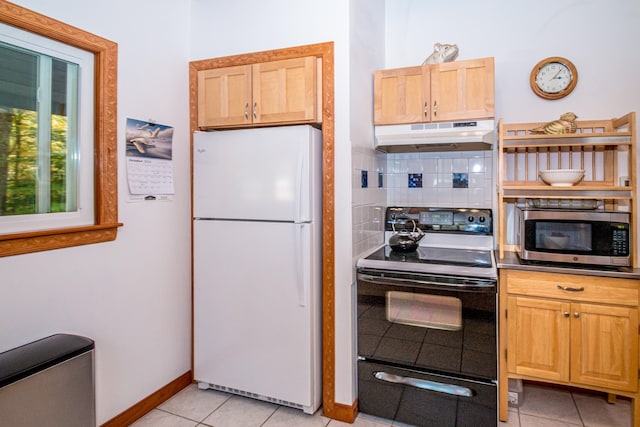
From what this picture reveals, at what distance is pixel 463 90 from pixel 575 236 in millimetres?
1076

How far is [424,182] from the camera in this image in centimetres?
295

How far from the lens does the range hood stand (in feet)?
7.90

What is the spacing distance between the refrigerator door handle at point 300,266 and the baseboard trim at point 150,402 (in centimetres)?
106

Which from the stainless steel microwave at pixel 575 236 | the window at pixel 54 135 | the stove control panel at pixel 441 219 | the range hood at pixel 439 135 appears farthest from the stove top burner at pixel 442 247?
the window at pixel 54 135

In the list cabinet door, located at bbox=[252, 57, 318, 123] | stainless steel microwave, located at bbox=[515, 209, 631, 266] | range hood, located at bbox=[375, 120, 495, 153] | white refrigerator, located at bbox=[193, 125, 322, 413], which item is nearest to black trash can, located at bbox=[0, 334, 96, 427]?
white refrigerator, located at bbox=[193, 125, 322, 413]

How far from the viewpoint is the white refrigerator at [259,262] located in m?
2.25

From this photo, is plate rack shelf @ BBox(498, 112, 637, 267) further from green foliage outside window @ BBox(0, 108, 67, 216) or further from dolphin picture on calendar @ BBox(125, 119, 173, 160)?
green foliage outside window @ BBox(0, 108, 67, 216)

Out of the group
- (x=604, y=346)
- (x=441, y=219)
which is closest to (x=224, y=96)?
(x=441, y=219)

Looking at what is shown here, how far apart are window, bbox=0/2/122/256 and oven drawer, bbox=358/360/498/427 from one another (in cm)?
168

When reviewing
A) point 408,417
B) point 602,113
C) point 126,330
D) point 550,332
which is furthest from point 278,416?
point 602,113

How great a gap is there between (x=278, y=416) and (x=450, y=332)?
1.13 metres

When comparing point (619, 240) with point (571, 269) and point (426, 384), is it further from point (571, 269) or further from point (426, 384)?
point (426, 384)

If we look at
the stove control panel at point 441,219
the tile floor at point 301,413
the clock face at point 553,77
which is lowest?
the tile floor at point 301,413

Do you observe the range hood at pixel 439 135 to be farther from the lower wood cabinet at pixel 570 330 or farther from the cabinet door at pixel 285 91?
the lower wood cabinet at pixel 570 330
